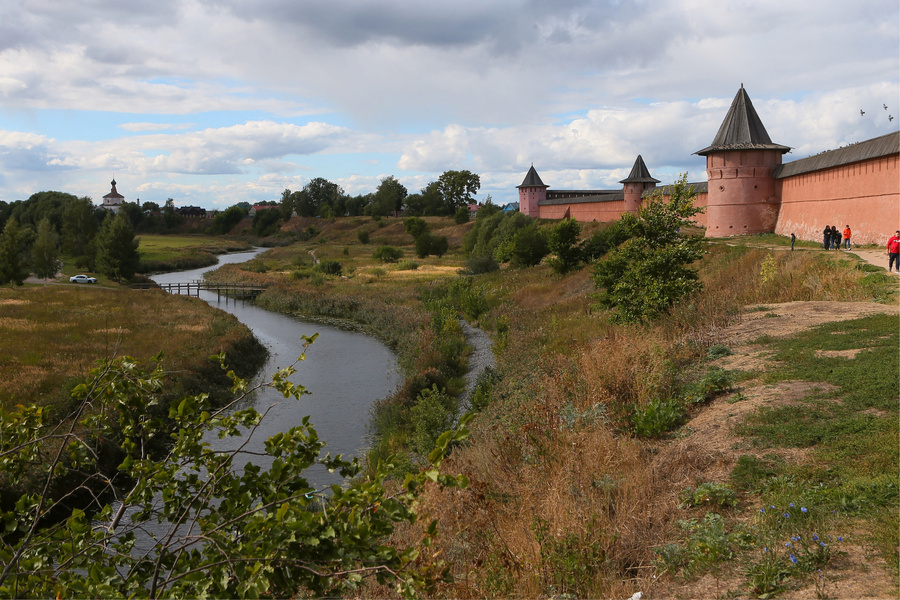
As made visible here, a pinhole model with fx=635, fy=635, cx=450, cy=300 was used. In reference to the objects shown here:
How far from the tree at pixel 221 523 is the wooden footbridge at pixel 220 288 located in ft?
127

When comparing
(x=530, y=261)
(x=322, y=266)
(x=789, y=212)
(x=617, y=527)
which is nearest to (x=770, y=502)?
(x=617, y=527)

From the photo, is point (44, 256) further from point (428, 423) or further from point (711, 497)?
point (711, 497)

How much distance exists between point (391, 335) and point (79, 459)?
21658mm

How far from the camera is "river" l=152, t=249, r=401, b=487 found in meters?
13.7

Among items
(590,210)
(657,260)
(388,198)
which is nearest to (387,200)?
(388,198)

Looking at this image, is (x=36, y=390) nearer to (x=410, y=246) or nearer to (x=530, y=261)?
(x=530, y=261)

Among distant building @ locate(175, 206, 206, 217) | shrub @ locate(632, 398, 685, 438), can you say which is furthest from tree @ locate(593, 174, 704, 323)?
distant building @ locate(175, 206, 206, 217)

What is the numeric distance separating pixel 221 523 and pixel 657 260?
440 inches

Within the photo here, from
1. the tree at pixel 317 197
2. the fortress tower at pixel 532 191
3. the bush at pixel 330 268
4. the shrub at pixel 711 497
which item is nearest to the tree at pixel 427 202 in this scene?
the tree at pixel 317 197

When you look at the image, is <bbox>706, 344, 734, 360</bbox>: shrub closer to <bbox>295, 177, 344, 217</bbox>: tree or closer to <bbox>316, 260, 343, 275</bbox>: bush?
<bbox>316, 260, 343, 275</bbox>: bush

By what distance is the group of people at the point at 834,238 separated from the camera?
1927 cm

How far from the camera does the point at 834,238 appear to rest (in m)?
19.8

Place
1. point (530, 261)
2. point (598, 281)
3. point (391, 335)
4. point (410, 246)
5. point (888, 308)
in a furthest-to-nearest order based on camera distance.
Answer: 1. point (410, 246)
2. point (530, 261)
3. point (391, 335)
4. point (598, 281)
5. point (888, 308)

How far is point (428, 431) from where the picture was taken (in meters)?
11.1
